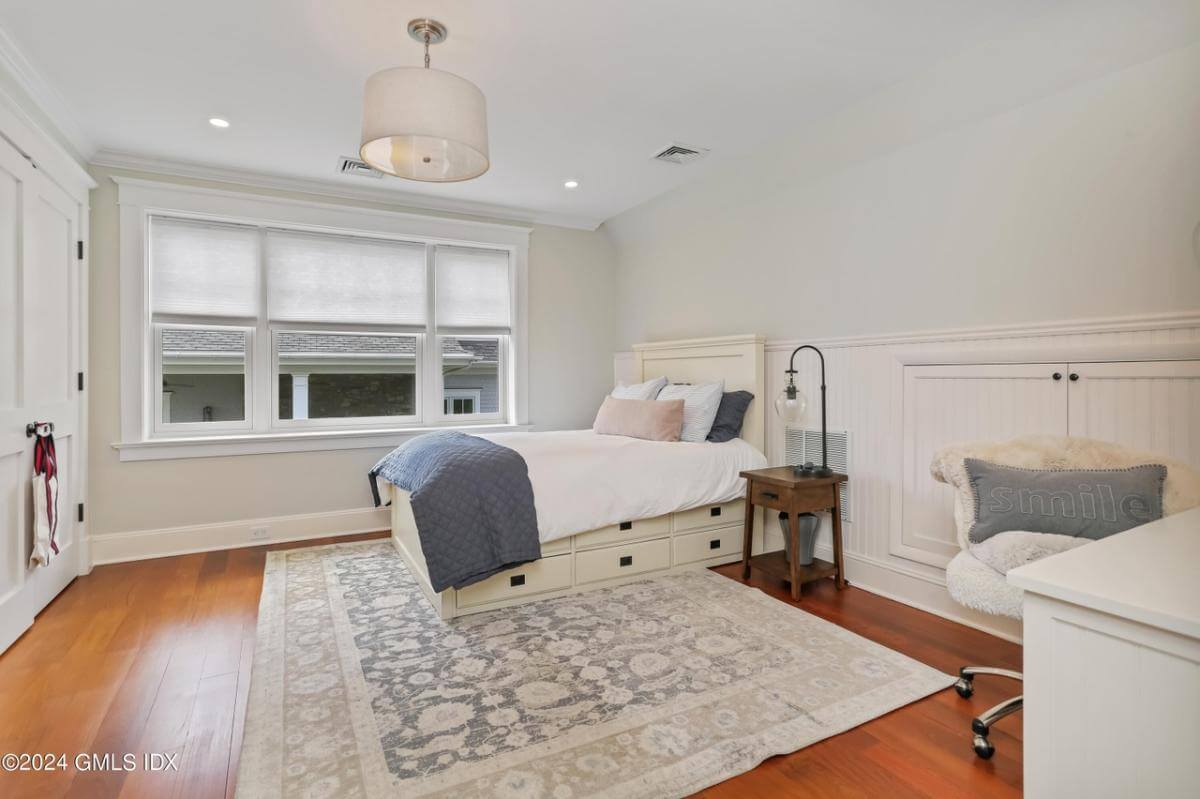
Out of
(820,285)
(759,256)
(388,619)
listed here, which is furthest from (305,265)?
(820,285)

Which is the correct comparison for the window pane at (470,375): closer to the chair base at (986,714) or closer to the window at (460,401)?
the window at (460,401)

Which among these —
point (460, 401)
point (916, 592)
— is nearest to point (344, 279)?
point (460, 401)

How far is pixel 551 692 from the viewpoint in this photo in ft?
6.79

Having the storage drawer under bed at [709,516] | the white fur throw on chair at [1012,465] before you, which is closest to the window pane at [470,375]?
the storage drawer under bed at [709,516]

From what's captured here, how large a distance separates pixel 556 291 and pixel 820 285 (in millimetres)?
2347

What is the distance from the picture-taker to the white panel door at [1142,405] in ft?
6.57

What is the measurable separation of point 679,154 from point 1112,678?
3.33 meters

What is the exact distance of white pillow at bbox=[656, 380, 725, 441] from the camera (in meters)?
3.60

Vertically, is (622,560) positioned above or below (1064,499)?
below

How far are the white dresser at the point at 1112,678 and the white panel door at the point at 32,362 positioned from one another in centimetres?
345

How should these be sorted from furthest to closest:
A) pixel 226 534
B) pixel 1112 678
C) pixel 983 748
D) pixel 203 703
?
1. pixel 226 534
2. pixel 203 703
3. pixel 983 748
4. pixel 1112 678

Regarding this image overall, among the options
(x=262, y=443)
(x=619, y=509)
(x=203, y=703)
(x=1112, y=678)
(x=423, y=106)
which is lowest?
(x=203, y=703)

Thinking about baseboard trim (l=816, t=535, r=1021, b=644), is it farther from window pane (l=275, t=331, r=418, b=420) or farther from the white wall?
window pane (l=275, t=331, r=418, b=420)

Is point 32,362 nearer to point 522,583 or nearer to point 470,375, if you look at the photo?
point 522,583
